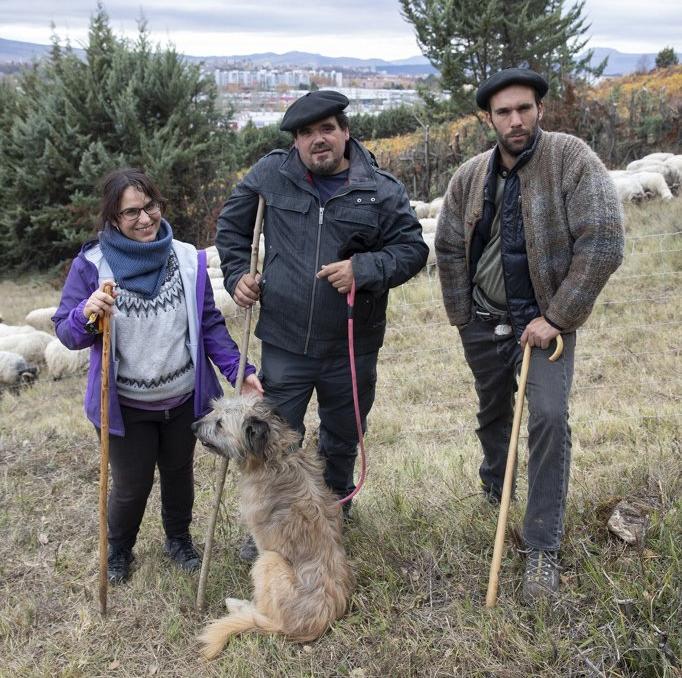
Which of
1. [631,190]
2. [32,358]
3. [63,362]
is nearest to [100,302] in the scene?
[63,362]

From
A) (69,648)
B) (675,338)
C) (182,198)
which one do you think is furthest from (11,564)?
(182,198)

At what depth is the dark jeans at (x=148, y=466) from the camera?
13.3 ft

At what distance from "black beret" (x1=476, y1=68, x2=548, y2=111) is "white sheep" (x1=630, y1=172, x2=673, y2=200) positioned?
39.4 feet

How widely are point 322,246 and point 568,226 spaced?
134 cm

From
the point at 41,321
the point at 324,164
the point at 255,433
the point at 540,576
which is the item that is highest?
the point at 324,164

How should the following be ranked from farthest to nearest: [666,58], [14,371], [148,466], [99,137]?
[666,58]
[99,137]
[14,371]
[148,466]

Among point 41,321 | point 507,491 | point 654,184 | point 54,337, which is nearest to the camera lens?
point 507,491

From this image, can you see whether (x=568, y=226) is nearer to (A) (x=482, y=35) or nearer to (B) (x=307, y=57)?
(A) (x=482, y=35)

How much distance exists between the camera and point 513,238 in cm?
352

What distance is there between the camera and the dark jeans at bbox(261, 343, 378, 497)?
409cm

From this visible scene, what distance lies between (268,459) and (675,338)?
238 inches

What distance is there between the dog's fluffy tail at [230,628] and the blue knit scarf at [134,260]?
1848mm

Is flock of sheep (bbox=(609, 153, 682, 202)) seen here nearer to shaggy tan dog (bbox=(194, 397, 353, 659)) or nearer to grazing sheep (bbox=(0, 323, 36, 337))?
grazing sheep (bbox=(0, 323, 36, 337))

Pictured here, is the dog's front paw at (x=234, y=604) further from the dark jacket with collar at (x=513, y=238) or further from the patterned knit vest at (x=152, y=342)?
the dark jacket with collar at (x=513, y=238)
